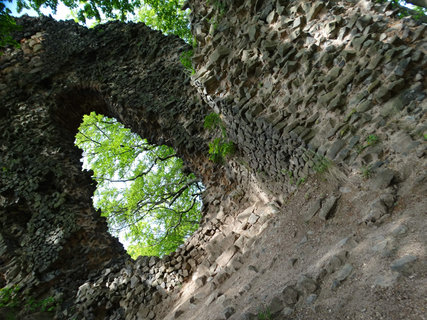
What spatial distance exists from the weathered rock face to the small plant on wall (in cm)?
27

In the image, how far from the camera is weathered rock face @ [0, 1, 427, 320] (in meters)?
2.81

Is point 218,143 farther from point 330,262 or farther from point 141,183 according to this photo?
point 141,183

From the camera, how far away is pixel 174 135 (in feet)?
23.7

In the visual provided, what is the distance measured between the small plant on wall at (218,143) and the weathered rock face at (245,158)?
0.27 meters

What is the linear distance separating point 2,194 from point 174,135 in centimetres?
438

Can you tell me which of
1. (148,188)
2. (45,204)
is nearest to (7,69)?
(45,204)

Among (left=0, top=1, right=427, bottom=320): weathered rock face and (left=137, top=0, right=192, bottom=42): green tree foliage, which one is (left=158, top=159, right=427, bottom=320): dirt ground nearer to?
(left=0, top=1, right=427, bottom=320): weathered rock face

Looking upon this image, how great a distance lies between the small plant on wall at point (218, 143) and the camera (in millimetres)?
6148

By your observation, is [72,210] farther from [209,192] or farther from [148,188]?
[148,188]

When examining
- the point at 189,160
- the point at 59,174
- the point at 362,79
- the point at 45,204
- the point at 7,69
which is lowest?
the point at 362,79

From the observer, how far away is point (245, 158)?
6.03 metres

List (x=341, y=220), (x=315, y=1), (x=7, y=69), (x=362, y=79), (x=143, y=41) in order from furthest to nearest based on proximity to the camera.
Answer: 1. (x=7, y=69)
2. (x=143, y=41)
3. (x=315, y=1)
4. (x=362, y=79)
5. (x=341, y=220)

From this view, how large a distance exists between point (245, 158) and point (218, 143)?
720 mm

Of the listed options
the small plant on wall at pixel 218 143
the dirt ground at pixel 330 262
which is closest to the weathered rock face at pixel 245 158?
the dirt ground at pixel 330 262
